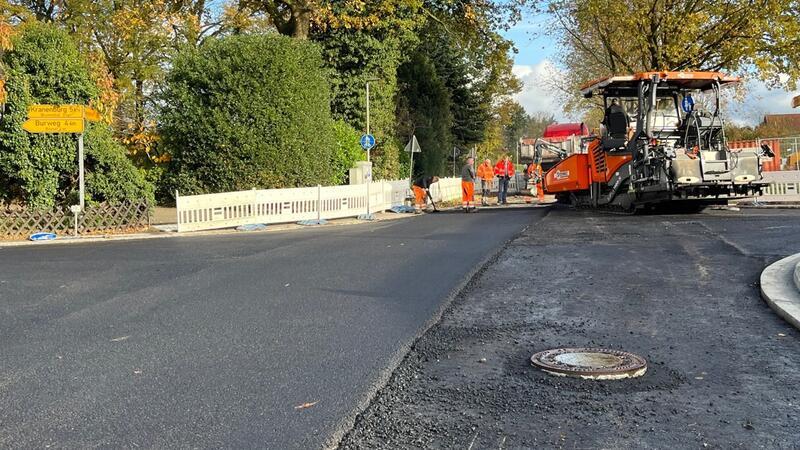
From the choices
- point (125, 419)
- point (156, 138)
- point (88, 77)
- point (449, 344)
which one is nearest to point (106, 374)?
point (125, 419)

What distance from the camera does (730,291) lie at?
25.1 feet

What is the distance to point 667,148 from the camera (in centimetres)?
1574

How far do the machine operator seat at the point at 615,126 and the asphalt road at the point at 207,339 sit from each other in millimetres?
6596

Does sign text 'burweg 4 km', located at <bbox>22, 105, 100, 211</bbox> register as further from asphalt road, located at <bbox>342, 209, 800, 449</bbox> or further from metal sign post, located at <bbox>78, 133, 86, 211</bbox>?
asphalt road, located at <bbox>342, 209, 800, 449</bbox>

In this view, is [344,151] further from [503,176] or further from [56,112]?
[56,112]

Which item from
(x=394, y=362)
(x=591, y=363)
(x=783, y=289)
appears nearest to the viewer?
(x=591, y=363)

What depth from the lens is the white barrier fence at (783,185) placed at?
22141 mm

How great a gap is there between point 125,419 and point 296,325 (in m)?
2.51

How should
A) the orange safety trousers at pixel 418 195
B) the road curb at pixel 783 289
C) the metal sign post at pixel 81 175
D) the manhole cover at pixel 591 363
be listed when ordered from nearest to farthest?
the manhole cover at pixel 591 363 → the road curb at pixel 783 289 → the metal sign post at pixel 81 175 → the orange safety trousers at pixel 418 195

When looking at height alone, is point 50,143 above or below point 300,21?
below

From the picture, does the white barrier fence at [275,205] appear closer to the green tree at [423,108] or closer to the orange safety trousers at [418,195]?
the orange safety trousers at [418,195]

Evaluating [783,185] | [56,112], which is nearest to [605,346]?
[56,112]

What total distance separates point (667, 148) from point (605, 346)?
1124 centimetres

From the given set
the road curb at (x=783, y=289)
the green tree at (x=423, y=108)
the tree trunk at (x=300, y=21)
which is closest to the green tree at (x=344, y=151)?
the tree trunk at (x=300, y=21)
